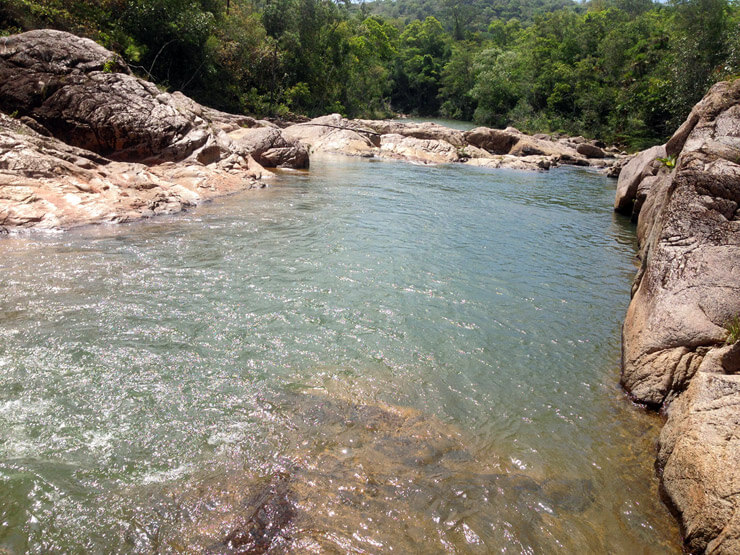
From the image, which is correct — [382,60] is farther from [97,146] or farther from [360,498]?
[360,498]

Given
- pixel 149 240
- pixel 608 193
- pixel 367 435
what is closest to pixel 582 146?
pixel 608 193

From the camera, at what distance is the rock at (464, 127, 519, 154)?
104 ft

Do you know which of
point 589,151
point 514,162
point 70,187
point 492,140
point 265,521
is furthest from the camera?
point 589,151

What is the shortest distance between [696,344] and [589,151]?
33081mm

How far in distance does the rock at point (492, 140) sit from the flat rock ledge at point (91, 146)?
20458 millimetres

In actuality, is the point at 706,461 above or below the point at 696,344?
below

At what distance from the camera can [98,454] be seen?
3.31 m

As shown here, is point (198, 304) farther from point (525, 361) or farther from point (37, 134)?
point (37, 134)

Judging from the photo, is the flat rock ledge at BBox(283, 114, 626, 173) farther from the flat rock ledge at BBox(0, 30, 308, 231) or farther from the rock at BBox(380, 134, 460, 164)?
the flat rock ledge at BBox(0, 30, 308, 231)

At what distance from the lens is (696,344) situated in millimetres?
4262

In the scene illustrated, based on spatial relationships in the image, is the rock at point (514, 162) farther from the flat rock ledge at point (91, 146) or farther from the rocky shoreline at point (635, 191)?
the flat rock ledge at point (91, 146)

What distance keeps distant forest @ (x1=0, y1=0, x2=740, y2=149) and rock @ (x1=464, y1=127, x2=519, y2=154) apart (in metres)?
11.0

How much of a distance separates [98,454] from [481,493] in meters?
2.79

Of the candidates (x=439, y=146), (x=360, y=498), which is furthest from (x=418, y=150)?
(x=360, y=498)
